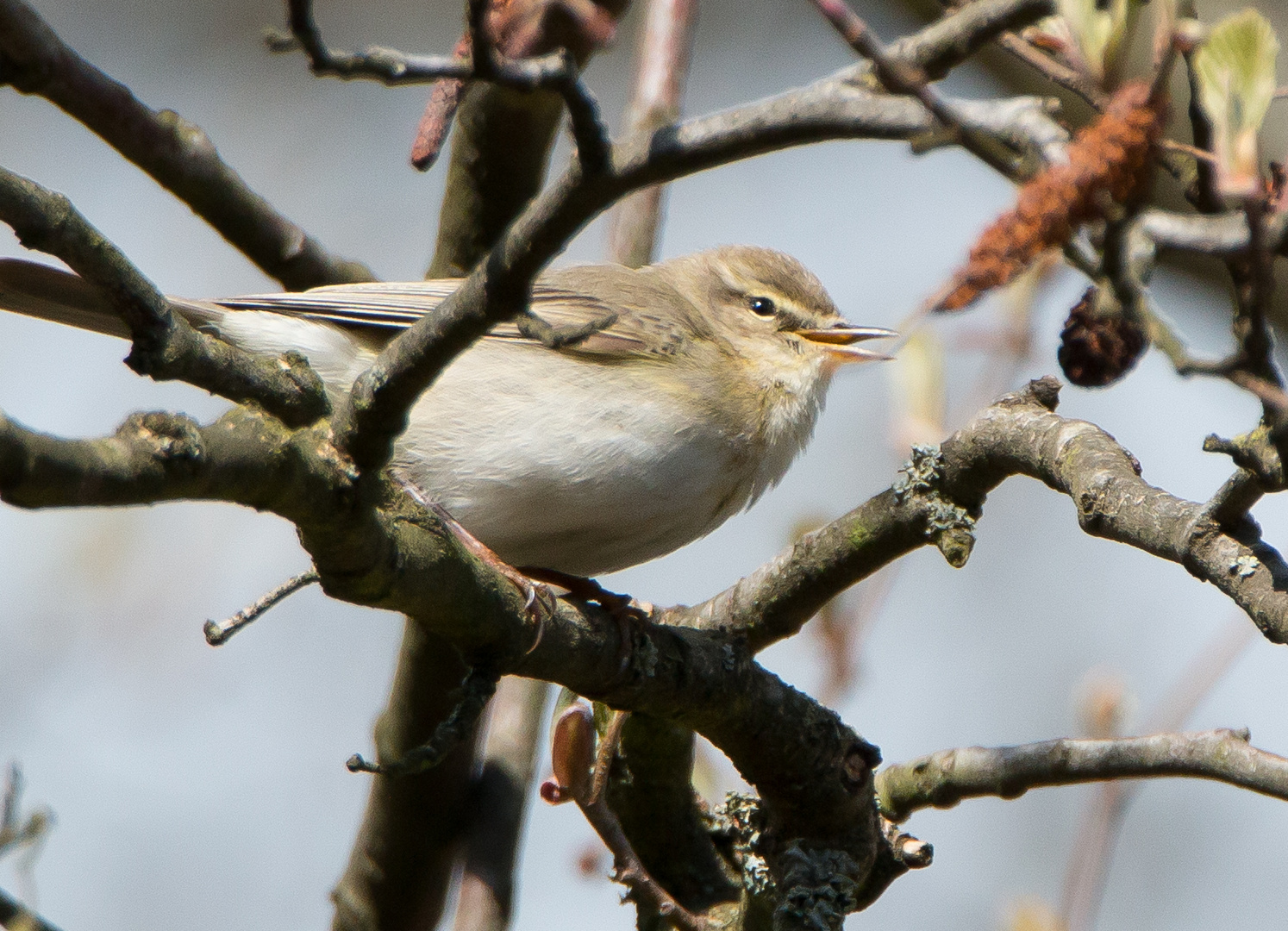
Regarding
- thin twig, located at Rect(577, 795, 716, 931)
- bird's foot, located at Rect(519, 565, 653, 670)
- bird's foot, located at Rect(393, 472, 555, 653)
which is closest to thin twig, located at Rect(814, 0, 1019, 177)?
bird's foot, located at Rect(393, 472, 555, 653)

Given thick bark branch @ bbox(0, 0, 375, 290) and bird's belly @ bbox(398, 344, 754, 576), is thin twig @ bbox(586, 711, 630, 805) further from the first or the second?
thick bark branch @ bbox(0, 0, 375, 290)

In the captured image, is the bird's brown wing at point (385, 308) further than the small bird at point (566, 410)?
Yes

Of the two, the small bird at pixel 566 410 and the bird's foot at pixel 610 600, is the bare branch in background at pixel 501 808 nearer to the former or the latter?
the bird's foot at pixel 610 600

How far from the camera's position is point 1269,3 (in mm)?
5121

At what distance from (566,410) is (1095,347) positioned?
1775mm

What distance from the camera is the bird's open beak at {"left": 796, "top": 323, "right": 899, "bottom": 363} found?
15.0 ft

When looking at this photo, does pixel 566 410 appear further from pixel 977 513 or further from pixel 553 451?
pixel 977 513

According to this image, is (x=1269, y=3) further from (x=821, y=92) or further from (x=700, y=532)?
(x=821, y=92)

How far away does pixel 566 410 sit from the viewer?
3.76m

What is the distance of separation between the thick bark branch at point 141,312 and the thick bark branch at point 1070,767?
1.80m

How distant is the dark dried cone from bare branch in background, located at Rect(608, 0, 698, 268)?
2.85 meters

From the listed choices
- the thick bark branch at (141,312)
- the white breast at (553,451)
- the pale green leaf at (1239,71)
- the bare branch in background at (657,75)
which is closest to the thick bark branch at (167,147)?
the white breast at (553,451)

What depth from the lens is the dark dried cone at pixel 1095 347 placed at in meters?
2.30

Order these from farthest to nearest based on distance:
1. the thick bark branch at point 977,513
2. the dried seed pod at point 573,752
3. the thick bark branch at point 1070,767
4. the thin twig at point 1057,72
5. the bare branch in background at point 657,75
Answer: the bare branch in background at point 657,75, the dried seed pod at point 573,752, the thick bark branch at point 1070,767, the thick bark branch at point 977,513, the thin twig at point 1057,72
